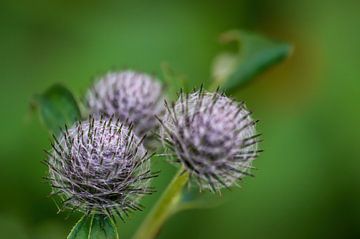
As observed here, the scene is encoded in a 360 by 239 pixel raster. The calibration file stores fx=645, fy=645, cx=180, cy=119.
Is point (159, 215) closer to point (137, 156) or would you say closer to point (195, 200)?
point (195, 200)

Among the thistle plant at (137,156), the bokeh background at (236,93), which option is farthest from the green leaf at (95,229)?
the bokeh background at (236,93)

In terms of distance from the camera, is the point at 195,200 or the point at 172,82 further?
the point at 172,82

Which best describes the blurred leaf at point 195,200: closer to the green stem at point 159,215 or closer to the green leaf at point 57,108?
the green stem at point 159,215

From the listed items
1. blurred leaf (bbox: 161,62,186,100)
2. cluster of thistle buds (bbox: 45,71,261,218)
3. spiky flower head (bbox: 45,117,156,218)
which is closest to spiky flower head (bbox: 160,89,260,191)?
cluster of thistle buds (bbox: 45,71,261,218)


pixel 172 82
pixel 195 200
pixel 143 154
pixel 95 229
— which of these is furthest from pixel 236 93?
pixel 95 229

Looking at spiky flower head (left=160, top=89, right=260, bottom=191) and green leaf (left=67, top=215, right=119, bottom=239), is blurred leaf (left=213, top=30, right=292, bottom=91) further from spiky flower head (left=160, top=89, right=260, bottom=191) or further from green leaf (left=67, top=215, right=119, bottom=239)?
green leaf (left=67, top=215, right=119, bottom=239)

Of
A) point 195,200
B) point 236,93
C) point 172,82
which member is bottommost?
point 195,200

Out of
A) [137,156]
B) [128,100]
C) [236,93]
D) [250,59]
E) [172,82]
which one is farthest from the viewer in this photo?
[236,93]

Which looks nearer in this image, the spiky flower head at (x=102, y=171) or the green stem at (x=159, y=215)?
the spiky flower head at (x=102, y=171)
